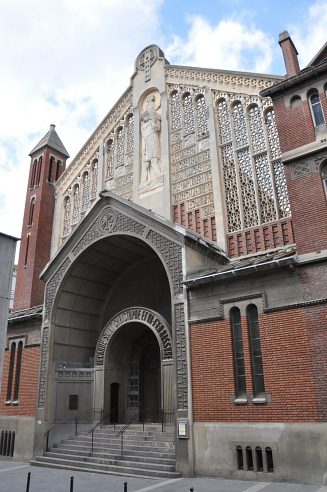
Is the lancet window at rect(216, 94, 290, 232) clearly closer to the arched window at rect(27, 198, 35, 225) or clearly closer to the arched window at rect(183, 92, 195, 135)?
the arched window at rect(183, 92, 195, 135)

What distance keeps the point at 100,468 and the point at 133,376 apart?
558 cm

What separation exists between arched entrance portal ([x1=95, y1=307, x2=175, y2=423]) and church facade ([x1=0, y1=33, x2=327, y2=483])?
0.24 feet

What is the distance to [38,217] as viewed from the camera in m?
25.8

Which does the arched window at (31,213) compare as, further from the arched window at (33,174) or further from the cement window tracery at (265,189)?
the cement window tracery at (265,189)

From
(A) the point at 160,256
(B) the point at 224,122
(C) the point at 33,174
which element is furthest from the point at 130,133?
(A) the point at 160,256

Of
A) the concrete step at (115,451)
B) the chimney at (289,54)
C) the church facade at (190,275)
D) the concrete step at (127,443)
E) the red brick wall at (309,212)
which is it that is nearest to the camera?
the church facade at (190,275)

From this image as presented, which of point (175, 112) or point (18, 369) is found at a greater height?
point (175, 112)

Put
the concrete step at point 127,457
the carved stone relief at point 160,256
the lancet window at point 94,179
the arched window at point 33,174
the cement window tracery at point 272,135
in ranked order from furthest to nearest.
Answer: the arched window at point 33,174, the lancet window at point 94,179, the cement window tracery at point 272,135, the carved stone relief at point 160,256, the concrete step at point 127,457

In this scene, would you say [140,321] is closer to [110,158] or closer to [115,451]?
[115,451]

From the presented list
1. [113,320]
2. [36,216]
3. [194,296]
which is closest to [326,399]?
[194,296]

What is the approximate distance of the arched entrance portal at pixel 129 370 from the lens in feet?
60.0

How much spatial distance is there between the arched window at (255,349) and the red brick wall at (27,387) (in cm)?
1038

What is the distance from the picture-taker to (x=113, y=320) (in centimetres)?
1858

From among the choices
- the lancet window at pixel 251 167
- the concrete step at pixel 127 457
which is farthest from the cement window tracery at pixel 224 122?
the concrete step at pixel 127 457
